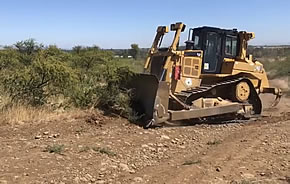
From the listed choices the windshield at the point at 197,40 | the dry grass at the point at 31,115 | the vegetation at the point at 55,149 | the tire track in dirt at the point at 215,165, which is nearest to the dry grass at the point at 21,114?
the dry grass at the point at 31,115

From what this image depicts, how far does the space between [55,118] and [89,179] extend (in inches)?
178

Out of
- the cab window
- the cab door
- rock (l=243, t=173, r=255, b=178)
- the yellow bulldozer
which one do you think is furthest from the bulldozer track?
rock (l=243, t=173, r=255, b=178)

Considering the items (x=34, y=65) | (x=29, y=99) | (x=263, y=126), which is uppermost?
(x=34, y=65)

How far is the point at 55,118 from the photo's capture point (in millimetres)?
10398

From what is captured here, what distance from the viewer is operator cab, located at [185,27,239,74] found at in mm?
12578

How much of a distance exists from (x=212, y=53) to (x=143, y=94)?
2.70 metres

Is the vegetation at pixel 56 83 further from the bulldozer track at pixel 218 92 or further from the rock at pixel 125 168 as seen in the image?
the rock at pixel 125 168

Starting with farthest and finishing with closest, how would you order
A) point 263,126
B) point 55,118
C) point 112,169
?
point 263,126, point 55,118, point 112,169

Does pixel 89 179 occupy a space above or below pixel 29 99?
below

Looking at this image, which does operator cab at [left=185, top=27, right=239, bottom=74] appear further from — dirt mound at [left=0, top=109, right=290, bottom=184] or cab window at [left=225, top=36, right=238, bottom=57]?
dirt mound at [left=0, top=109, right=290, bottom=184]

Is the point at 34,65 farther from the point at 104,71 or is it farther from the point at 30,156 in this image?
the point at 30,156

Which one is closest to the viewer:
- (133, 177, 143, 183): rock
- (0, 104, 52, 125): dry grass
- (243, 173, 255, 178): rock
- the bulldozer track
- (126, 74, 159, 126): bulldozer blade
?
(133, 177, 143, 183): rock

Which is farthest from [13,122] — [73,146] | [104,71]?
[104,71]

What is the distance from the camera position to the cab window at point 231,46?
1303 cm
